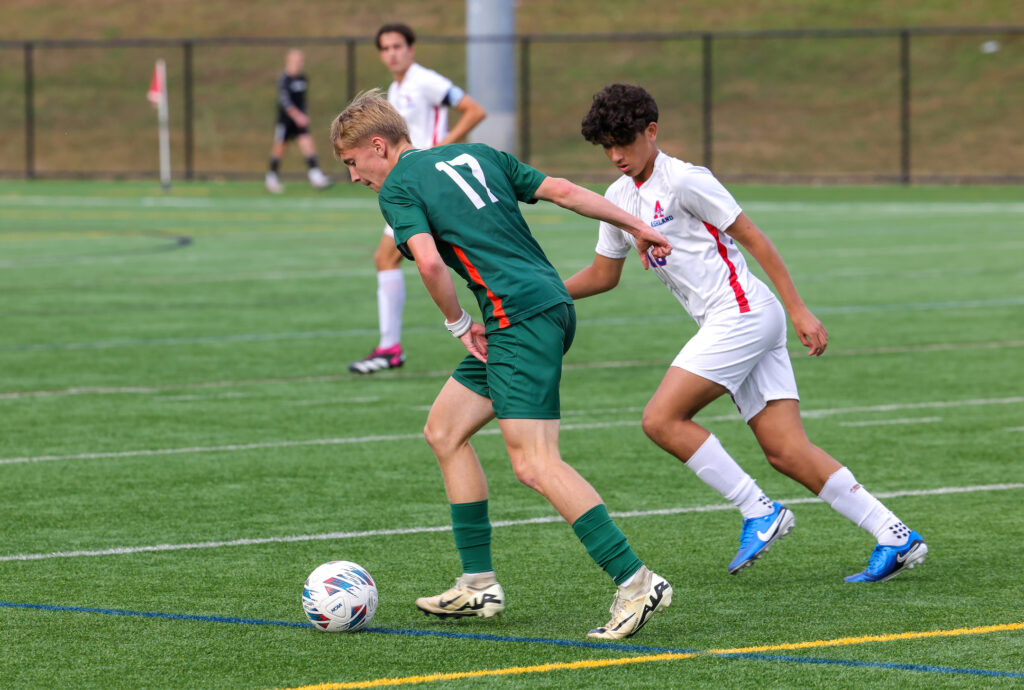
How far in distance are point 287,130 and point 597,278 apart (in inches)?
1065

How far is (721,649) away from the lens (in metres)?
5.31

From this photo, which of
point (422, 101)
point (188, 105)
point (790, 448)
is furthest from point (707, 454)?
point (188, 105)

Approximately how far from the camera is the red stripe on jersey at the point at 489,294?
5461mm

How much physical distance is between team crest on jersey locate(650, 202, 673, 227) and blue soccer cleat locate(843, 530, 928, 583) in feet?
4.59

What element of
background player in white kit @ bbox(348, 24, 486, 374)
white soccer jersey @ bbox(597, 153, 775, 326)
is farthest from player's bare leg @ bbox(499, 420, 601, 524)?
background player in white kit @ bbox(348, 24, 486, 374)

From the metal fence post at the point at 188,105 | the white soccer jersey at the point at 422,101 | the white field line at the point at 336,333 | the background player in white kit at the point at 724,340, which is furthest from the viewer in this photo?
the metal fence post at the point at 188,105

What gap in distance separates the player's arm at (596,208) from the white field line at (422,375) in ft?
19.4

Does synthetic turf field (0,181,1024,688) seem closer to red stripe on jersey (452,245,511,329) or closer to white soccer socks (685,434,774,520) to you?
white soccer socks (685,434,774,520)

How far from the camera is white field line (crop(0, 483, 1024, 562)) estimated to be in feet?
22.1

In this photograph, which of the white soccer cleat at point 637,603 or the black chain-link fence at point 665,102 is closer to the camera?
the white soccer cleat at point 637,603

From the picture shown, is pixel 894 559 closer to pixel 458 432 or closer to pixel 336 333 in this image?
pixel 458 432

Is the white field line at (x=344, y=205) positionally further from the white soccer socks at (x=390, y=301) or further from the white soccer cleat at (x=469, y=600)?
the white soccer cleat at (x=469, y=600)

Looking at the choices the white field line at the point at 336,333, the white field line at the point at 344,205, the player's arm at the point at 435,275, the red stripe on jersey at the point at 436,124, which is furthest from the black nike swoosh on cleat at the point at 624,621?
the white field line at the point at 344,205

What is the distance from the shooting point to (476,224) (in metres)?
5.46
